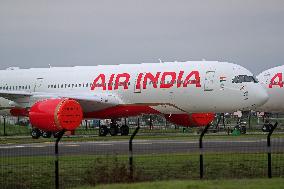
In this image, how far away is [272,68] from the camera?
5588 cm

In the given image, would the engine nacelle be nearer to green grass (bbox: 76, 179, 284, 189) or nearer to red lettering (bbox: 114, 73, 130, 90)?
red lettering (bbox: 114, 73, 130, 90)

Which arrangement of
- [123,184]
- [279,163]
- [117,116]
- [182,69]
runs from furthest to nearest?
[117,116]
[182,69]
[279,163]
[123,184]

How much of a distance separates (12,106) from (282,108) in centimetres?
2169

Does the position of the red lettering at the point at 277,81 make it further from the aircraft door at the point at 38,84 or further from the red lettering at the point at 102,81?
the aircraft door at the point at 38,84

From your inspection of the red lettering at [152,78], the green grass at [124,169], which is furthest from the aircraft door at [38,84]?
the green grass at [124,169]

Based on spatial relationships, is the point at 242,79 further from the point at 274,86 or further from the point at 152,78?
the point at 274,86

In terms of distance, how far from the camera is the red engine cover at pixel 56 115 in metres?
38.8

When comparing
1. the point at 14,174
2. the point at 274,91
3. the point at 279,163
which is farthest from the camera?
the point at 274,91

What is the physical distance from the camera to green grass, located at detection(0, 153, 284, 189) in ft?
59.9

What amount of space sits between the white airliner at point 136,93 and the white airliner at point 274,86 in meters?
10.9

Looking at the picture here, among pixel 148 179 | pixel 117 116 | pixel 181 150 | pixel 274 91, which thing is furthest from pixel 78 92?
pixel 148 179

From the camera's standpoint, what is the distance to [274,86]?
54.3 m

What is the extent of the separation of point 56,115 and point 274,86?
21.7 m

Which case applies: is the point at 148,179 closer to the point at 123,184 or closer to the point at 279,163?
the point at 123,184
